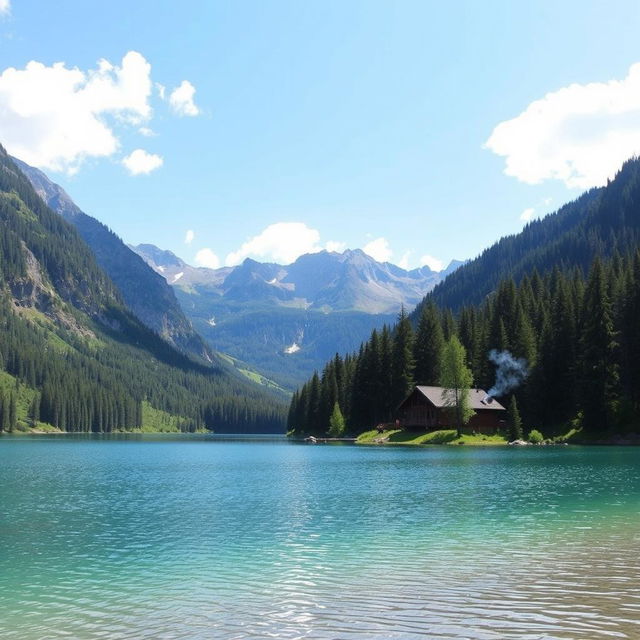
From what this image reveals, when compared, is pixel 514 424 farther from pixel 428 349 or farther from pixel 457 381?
pixel 428 349

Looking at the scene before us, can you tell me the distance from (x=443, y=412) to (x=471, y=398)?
6048 mm

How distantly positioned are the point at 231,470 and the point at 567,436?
203ft

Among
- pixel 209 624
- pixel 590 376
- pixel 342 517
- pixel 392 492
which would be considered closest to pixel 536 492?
pixel 392 492

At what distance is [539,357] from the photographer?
11638 cm

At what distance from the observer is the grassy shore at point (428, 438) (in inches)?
4414

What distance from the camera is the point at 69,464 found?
7606cm

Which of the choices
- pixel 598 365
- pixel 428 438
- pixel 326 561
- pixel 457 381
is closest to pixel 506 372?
pixel 457 381

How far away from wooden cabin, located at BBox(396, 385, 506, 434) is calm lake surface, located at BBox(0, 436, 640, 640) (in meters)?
72.5

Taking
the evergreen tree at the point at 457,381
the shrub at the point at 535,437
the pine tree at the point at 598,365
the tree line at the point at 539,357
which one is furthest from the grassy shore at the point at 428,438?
the pine tree at the point at 598,365

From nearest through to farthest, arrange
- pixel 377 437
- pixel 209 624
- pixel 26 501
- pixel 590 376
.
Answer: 1. pixel 209 624
2. pixel 26 501
3. pixel 590 376
4. pixel 377 437

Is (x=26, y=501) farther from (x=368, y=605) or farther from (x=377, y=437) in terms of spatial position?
(x=377, y=437)

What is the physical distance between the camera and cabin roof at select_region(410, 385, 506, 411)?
120 m

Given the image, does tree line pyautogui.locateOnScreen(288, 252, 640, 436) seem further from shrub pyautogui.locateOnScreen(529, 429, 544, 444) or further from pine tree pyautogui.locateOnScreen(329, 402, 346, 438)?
shrub pyautogui.locateOnScreen(529, 429, 544, 444)

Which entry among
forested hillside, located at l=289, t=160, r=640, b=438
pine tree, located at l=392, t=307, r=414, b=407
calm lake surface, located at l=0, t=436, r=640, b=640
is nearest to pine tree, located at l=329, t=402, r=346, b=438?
forested hillside, located at l=289, t=160, r=640, b=438
